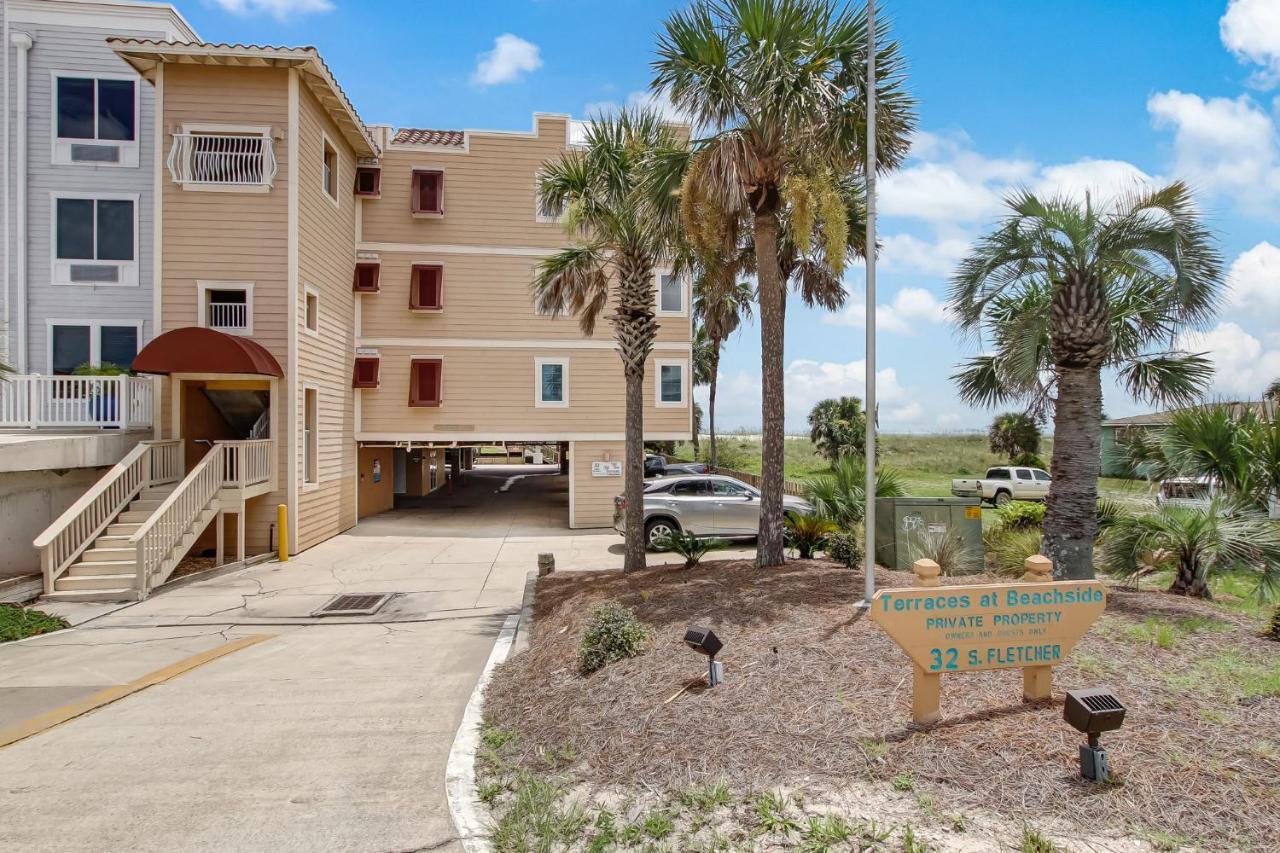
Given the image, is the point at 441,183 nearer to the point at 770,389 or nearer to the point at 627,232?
the point at 627,232

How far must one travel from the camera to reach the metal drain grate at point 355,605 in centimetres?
1070

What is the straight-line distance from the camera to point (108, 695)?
677cm

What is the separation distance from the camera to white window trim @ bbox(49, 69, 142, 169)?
16734 millimetres

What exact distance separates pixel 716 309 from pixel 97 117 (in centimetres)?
1548

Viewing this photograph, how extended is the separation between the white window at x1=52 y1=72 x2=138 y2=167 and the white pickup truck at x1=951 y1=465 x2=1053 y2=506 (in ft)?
93.9

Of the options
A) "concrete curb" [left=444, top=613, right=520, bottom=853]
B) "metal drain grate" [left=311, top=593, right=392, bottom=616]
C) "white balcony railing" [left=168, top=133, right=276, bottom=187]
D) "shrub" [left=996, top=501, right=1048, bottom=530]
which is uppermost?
"white balcony railing" [left=168, top=133, right=276, bottom=187]

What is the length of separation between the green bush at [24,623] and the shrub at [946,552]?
1189 centimetres

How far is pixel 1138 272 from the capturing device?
29.6ft

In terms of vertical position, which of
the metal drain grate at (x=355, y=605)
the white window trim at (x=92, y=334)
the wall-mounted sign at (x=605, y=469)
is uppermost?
the white window trim at (x=92, y=334)

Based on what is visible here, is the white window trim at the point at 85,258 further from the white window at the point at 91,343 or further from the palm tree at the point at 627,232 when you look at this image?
the palm tree at the point at 627,232

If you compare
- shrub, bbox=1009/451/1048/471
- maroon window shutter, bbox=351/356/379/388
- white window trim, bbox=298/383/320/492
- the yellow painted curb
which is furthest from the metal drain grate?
shrub, bbox=1009/451/1048/471

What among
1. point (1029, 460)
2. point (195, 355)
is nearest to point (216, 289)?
point (195, 355)

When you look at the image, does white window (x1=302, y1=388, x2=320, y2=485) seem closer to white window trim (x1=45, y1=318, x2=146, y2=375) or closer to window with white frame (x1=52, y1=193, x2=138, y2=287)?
white window trim (x1=45, y1=318, x2=146, y2=375)

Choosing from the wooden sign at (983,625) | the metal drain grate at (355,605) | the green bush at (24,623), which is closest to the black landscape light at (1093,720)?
the wooden sign at (983,625)
